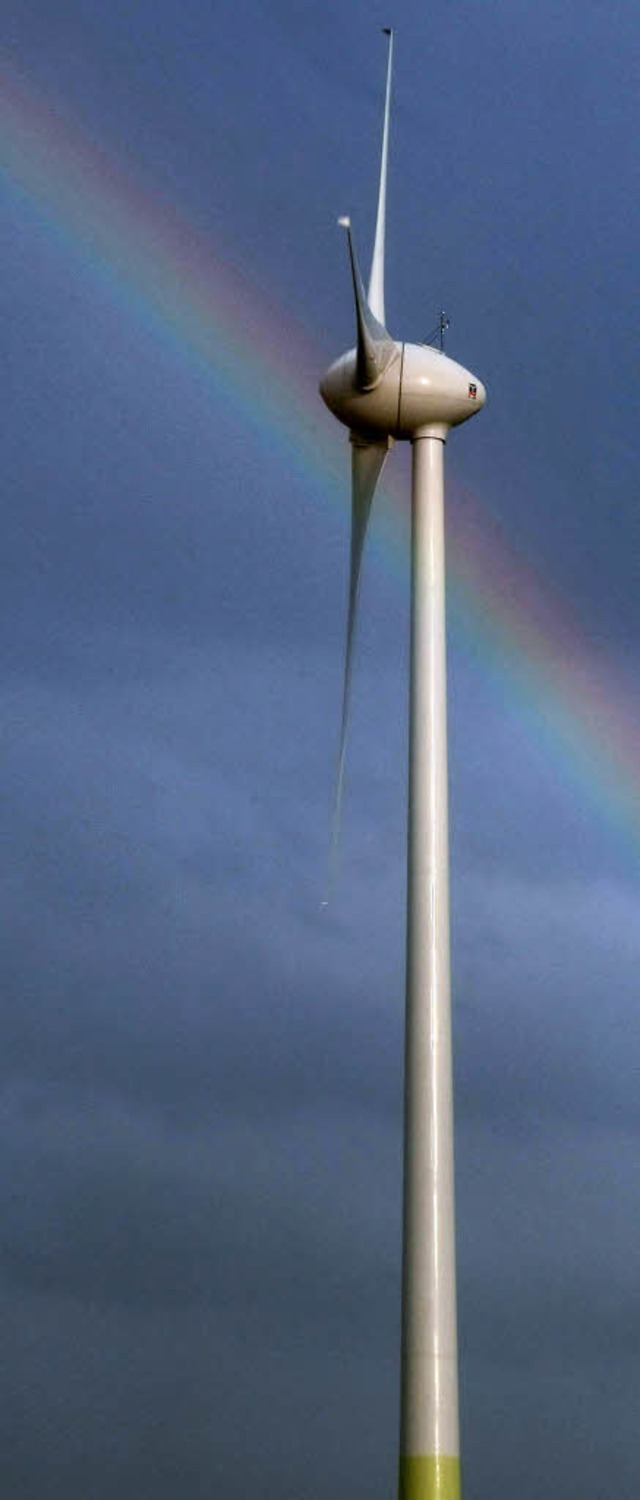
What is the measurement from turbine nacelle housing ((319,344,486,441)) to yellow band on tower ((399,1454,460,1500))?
24.2 metres

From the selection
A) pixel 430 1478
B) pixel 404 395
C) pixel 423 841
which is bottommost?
pixel 430 1478

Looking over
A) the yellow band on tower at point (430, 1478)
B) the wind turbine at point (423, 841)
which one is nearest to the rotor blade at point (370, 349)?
the wind turbine at point (423, 841)

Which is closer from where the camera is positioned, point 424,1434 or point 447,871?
point 424,1434

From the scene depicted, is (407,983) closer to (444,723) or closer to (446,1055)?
(446,1055)

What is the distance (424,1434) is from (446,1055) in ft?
25.3

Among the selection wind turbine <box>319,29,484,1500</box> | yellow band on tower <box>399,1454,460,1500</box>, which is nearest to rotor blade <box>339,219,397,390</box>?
wind turbine <box>319,29,484,1500</box>

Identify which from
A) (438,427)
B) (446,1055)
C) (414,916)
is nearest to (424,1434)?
(446,1055)

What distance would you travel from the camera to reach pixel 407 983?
42500mm

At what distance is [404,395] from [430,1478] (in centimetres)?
2509

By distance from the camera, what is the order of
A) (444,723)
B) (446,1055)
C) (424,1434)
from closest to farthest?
(424,1434)
(446,1055)
(444,723)

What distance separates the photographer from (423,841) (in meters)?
43.6

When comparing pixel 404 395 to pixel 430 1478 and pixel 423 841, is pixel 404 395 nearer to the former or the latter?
pixel 423 841

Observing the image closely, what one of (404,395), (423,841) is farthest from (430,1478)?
(404,395)

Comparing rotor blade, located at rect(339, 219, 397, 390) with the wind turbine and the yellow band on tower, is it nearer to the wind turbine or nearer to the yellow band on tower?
the wind turbine
